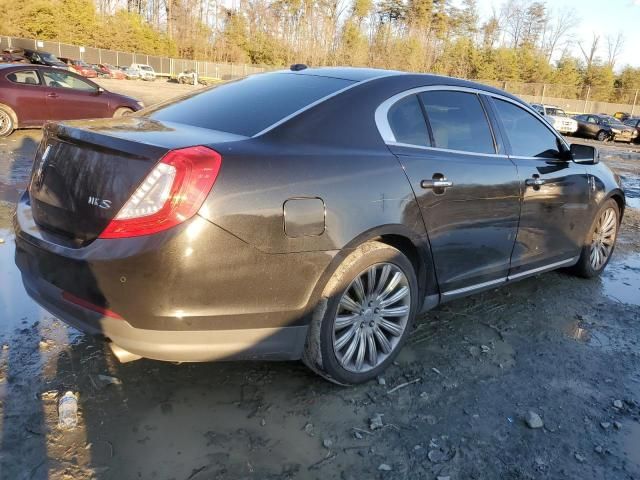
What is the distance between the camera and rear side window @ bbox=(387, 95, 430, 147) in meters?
3.03

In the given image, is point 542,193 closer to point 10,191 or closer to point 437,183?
point 437,183

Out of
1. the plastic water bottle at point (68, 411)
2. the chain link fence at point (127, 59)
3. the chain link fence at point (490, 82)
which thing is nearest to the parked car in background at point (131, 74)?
→ the chain link fence at point (127, 59)

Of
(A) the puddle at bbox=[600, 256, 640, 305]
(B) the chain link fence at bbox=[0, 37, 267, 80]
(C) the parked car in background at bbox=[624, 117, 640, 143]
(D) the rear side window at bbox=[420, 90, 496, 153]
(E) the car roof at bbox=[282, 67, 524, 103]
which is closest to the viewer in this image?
(E) the car roof at bbox=[282, 67, 524, 103]

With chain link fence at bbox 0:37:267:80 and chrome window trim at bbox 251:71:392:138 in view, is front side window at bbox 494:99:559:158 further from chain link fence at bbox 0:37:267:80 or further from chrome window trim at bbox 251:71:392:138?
chain link fence at bbox 0:37:267:80

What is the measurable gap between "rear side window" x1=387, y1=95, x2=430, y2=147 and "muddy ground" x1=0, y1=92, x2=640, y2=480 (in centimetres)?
132

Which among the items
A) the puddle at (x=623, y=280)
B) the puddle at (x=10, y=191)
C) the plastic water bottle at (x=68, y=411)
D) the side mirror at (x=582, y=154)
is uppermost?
the side mirror at (x=582, y=154)

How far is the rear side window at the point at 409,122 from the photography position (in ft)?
9.95

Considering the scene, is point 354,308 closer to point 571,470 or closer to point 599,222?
point 571,470

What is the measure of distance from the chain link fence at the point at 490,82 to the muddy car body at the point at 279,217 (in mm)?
48308

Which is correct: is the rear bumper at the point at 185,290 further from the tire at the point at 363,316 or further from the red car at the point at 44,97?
the red car at the point at 44,97

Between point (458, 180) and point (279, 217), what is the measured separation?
1.35 meters

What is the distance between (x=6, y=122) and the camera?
10.7 metres

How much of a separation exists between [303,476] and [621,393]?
199cm

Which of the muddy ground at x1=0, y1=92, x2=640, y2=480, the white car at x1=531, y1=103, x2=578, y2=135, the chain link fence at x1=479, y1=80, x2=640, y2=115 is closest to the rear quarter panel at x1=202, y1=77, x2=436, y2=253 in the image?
the muddy ground at x1=0, y1=92, x2=640, y2=480
